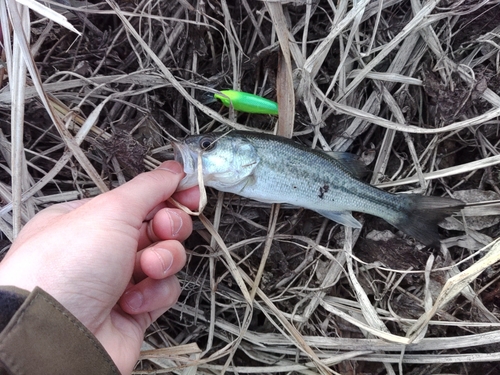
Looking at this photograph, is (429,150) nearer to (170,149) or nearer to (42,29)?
(170,149)

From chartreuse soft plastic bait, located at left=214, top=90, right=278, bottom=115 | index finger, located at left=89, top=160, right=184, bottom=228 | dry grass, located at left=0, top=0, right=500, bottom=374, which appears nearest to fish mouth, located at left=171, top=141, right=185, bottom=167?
index finger, located at left=89, top=160, right=184, bottom=228

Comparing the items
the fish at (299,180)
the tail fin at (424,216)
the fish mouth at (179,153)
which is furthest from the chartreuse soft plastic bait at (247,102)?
the tail fin at (424,216)

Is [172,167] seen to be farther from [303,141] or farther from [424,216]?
[424,216]

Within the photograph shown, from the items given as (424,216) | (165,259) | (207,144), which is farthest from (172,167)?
(424,216)

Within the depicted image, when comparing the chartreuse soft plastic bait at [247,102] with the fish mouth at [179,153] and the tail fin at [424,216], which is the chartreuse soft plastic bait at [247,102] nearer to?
the fish mouth at [179,153]

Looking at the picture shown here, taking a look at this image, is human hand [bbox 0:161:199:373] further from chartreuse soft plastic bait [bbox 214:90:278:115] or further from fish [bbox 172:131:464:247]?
chartreuse soft plastic bait [bbox 214:90:278:115]
